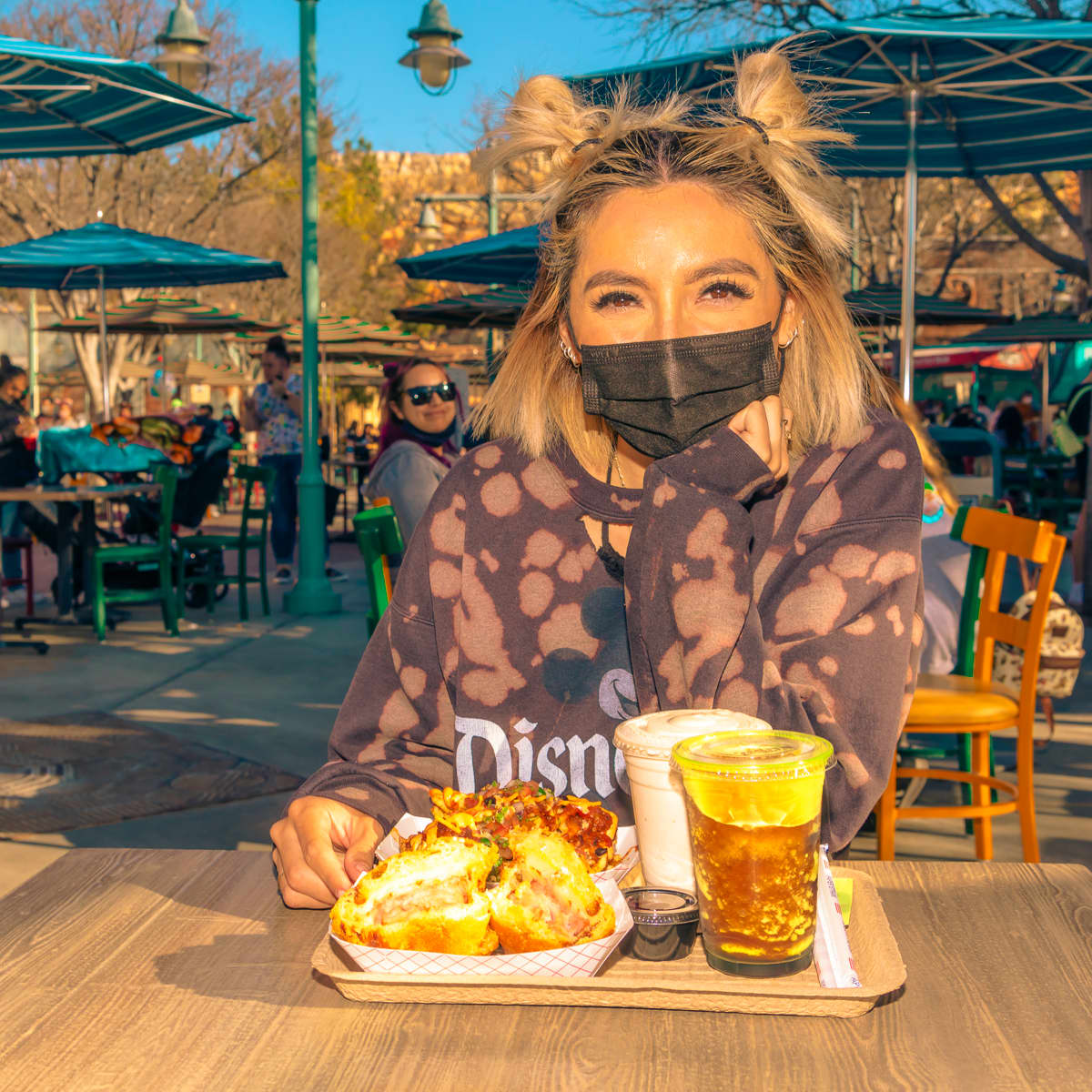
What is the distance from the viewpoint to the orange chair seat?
4.11 metres

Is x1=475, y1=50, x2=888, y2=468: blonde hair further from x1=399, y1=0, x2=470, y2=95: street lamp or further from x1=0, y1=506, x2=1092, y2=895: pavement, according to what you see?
x1=399, y1=0, x2=470, y2=95: street lamp

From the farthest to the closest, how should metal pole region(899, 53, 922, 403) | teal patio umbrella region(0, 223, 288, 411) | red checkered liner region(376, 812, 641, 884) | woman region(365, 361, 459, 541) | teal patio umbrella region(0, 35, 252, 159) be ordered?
teal patio umbrella region(0, 223, 288, 411) → metal pole region(899, 53, 922, 403) → woman region(365, 361, 459, 541) → teal patio umbrella region(0, 35, 252, 159) → red checkered liner region(376, 812, 641, 884)

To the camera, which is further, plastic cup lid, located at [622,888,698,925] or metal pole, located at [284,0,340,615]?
metal pole, located at [284,0,340,615]

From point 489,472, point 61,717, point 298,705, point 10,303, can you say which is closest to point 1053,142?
point 298,705

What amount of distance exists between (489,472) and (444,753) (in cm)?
44

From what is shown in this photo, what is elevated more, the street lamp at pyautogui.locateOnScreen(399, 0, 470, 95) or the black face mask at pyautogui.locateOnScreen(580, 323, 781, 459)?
the street lamp at pyautogui.locateOnScreen(399, 0, 470, 95)

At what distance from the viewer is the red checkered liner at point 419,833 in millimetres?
1449

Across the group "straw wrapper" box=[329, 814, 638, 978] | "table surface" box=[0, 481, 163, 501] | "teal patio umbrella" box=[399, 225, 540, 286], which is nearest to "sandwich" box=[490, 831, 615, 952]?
"straw wrapper" box=[329, 814, 638, 978]

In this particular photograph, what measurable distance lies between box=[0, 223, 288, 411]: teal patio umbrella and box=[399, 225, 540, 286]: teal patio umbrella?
4.50ft

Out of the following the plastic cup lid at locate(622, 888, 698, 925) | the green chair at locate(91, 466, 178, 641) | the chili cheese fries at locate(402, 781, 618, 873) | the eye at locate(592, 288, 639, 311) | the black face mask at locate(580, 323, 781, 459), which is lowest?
the green chair at locate(91, 466, 178, 641)

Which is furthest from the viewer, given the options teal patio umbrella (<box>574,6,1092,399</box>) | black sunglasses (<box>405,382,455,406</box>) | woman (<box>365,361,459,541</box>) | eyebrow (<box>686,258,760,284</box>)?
black sunglasses (<box>405,382,455,406</box>)

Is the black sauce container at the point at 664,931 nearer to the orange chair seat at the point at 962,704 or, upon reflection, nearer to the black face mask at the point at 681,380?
the black face mask at the point at 681,380

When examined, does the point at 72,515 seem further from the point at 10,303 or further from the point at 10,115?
the point at 10,303

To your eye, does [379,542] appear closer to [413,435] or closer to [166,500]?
[413,435]
